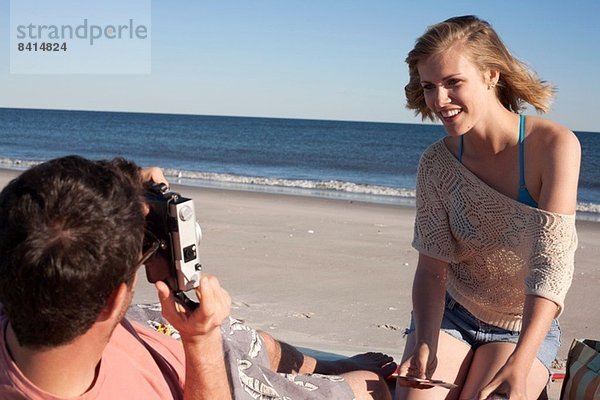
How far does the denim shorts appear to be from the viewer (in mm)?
3317

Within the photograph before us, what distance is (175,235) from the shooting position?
1996mm

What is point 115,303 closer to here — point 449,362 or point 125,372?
point 125,372

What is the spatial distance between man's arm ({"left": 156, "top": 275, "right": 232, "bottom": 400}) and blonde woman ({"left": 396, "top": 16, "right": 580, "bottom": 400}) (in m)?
1.25

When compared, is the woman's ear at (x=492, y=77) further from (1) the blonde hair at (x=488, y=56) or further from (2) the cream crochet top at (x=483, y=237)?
(2) the cream crochet top at (x=483, y=237)

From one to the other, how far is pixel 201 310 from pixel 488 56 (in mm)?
1771

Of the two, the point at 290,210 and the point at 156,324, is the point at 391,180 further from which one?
the point at 156,324

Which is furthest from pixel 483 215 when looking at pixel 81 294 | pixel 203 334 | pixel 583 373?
pixel 81 294

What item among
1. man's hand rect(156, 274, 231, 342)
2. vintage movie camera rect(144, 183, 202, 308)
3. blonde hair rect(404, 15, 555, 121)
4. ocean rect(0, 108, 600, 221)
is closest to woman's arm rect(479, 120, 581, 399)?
blonde hair rect(404, 15, 555, 121)

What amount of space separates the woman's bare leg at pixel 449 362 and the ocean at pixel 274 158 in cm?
1053

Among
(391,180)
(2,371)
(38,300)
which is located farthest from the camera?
(391,180)

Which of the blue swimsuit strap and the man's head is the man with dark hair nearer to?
the man's head

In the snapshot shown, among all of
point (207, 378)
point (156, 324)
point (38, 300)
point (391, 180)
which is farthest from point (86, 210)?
point (391, 180)

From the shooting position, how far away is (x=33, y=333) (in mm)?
1725

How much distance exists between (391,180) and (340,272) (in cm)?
1700
